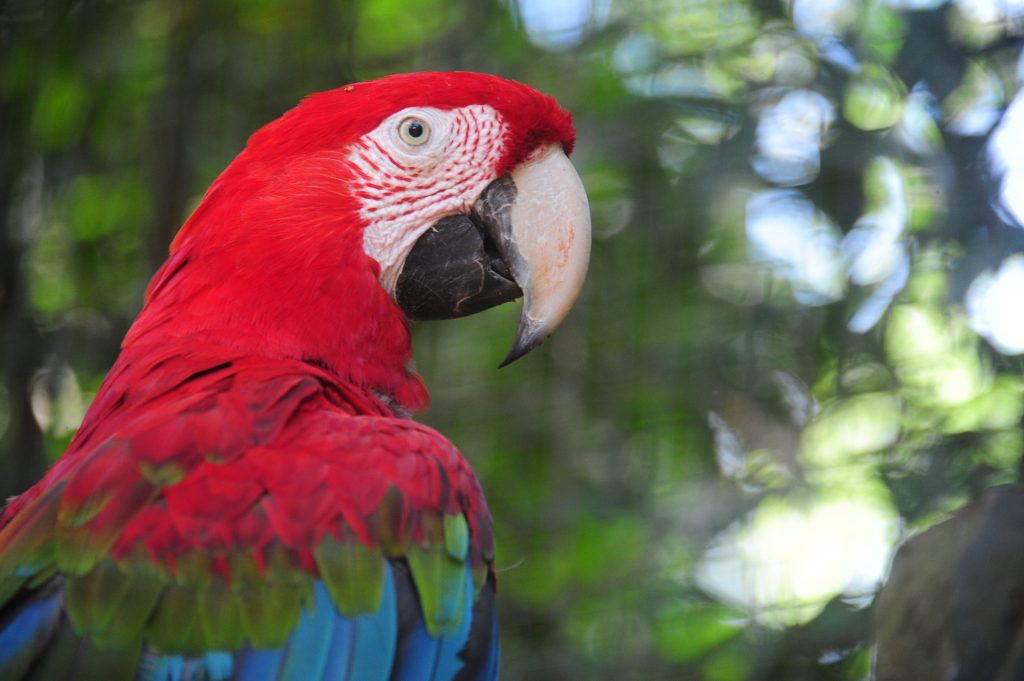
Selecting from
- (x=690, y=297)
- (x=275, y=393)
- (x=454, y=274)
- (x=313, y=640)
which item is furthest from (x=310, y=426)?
(x=690, y=297)

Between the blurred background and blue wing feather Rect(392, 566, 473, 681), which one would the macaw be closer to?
blue wing feather Rect(392, 566, 473, 681)

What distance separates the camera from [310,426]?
3.09 ft

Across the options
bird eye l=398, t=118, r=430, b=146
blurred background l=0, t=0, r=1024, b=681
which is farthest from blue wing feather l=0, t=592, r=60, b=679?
blurred background l=0, t=0, r=1024, b=681

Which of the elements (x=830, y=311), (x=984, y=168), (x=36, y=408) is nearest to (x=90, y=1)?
(x=36, y=408)

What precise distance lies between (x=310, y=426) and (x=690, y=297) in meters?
1.23

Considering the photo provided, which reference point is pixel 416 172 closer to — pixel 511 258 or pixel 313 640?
pixel 511 258

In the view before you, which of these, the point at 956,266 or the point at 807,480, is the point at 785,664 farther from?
the point at 956,266

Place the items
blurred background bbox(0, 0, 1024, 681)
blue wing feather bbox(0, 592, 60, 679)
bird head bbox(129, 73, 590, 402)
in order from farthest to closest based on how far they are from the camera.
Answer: blurred background bbox(0, 0, 1024, 681)
bird head bbox(129, 73, 590, 402)
blue wing feather bbox(0, 592, 60, 679)

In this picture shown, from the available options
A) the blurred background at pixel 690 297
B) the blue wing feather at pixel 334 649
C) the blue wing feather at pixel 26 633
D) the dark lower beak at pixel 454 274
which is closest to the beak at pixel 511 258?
the dark lower beak at pixel 454 274

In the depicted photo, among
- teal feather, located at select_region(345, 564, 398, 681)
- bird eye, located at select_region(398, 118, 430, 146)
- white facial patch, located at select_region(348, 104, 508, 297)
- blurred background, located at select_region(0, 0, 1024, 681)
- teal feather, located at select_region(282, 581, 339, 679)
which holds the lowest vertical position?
blurred background, located at select_region(0, 0, 1024, 681)

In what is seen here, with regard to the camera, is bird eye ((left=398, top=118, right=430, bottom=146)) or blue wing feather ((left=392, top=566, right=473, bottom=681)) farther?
bird eye ((left=398, top=118, right=430, bottom=146))

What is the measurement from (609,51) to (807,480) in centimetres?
90

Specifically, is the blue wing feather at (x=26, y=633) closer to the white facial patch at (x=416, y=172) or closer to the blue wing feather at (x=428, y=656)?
the blue wing feather at (x=428, y=656)

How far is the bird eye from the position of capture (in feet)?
3.89
